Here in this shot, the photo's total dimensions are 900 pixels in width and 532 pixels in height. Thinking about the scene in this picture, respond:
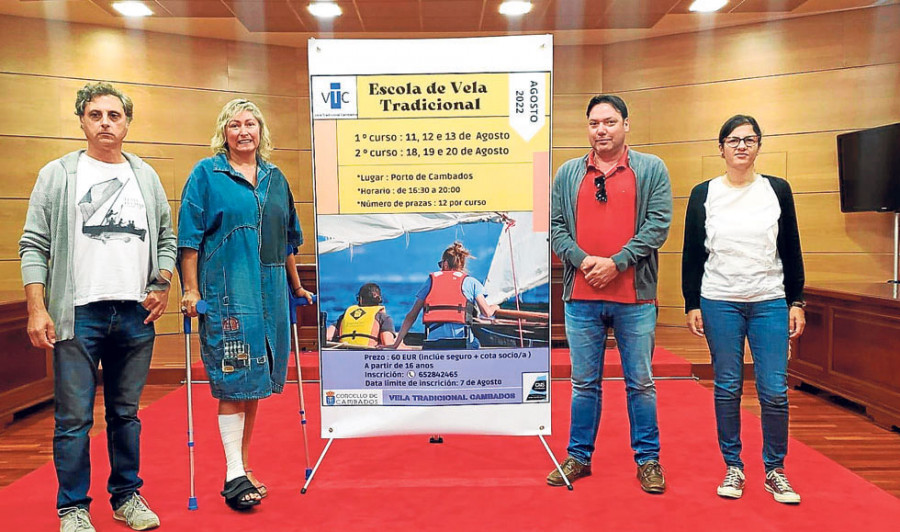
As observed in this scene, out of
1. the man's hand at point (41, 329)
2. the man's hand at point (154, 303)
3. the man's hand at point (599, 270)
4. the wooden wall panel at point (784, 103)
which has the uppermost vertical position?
the wooden wall panel at point (784, 103)

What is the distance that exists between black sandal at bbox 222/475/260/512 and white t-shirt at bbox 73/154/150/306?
2.44 feet

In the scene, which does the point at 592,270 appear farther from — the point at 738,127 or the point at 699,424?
the point at 699,424

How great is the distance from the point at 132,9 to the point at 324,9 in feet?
5.48

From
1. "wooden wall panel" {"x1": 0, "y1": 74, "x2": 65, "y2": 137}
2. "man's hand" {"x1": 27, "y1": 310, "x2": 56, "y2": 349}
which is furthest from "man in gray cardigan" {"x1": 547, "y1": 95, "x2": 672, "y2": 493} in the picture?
"wooden wall panel" {"x1": 0, "y1": 74, "x2": 65, "y2": 137}

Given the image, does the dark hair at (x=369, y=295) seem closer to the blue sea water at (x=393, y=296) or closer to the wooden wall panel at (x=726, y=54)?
the blue sea water at (x=393, y=296)

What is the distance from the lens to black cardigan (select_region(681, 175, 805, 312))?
2.26m

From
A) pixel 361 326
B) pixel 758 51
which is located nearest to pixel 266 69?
pixel 758 51

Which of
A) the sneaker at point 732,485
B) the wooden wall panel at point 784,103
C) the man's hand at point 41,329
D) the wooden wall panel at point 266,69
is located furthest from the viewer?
the wooden wall panel at point 266,69

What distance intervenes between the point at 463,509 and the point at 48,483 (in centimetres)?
171

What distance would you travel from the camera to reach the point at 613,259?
235cm

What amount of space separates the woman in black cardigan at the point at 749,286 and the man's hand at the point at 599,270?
1.14 feet

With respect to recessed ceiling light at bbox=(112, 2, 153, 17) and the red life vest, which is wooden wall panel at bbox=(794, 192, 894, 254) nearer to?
the red life vest

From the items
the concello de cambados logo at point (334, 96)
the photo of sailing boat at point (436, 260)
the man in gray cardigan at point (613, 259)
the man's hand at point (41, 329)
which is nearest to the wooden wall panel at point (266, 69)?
the concello de cambados logo at point (334, 96)

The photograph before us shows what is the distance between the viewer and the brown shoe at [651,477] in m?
2.38
